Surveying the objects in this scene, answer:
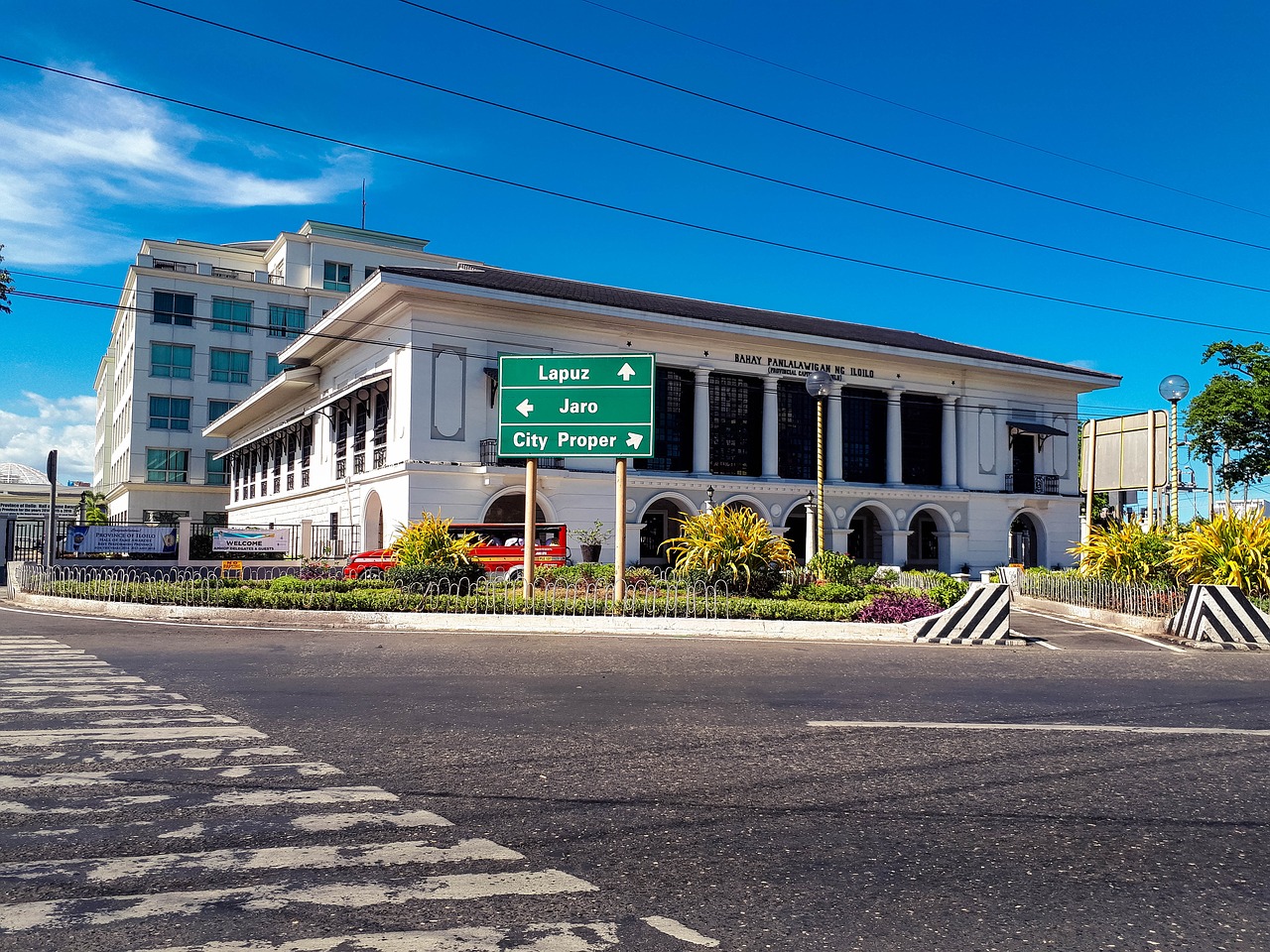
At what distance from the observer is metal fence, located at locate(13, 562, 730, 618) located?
17656 mm

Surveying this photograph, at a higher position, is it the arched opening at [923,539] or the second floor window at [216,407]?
the second floor window at [216,407]

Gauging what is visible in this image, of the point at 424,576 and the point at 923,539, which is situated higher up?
the point at 923,539

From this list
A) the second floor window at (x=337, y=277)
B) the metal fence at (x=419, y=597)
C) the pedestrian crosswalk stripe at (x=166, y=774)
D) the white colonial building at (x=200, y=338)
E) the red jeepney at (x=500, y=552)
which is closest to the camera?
the pedestrian crosswalk stripe at (x=166, y=774)

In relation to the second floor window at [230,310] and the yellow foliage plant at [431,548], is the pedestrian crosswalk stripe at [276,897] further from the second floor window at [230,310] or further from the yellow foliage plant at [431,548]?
the second floor window at [230,310]

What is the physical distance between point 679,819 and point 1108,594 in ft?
58.7

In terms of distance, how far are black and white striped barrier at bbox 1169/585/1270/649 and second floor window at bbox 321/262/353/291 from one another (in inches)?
2337

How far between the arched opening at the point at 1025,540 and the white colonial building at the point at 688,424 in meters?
0.11

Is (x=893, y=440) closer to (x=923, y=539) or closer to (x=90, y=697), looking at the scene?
(x=923, y=539)

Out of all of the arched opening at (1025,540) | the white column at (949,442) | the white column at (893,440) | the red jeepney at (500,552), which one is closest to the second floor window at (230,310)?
the red jeepney at (500,552)

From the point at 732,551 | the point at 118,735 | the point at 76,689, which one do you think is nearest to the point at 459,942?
the point at 118,735

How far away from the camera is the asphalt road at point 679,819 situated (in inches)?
153

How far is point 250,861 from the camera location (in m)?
4.55

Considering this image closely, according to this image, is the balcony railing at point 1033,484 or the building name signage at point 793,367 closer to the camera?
the building name signage at point 793,367

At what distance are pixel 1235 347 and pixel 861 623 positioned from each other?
32493 millimetres
